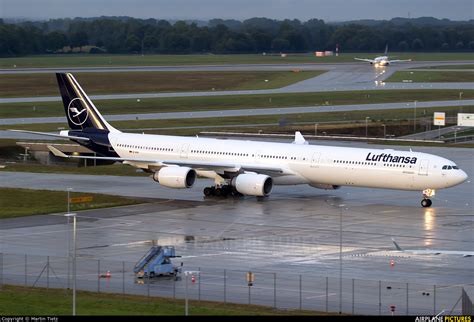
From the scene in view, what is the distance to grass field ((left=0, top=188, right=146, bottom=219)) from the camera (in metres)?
77.8

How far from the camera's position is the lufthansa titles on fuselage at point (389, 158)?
7919 cm

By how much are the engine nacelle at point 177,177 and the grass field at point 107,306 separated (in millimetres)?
31246

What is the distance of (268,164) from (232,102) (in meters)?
90.3

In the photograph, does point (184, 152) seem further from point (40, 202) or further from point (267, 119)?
point (267, 119)

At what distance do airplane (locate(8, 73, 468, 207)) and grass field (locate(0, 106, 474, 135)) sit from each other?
3930cm

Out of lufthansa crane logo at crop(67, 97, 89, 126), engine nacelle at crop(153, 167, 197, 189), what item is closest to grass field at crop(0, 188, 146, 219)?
engine nacelle at crop(153, 167, 197, 189)

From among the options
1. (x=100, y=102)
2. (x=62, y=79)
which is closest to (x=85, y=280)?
(x=62, y=79)

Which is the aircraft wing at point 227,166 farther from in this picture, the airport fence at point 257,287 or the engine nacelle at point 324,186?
the airport fence at point 257,287

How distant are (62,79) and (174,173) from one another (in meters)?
17.9

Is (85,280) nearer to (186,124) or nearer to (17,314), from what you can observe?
(17,314)

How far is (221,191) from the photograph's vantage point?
84.8m

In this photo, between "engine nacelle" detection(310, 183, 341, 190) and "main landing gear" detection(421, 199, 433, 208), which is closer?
"main landing gear" detection(421, 199, 433, 208)

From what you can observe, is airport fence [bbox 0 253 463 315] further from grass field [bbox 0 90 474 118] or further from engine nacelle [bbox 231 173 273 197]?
grass field [bbox 0 90 474 118]

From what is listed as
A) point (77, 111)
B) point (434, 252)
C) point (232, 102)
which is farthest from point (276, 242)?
point (232, 102)
